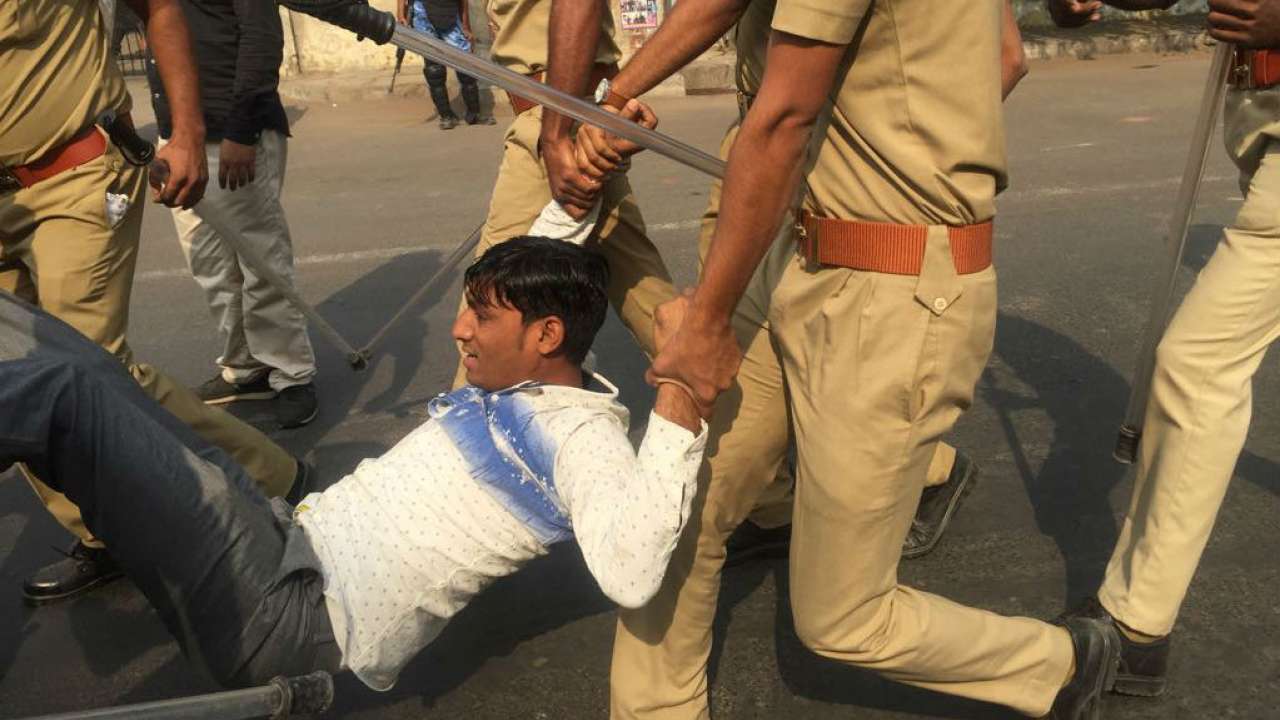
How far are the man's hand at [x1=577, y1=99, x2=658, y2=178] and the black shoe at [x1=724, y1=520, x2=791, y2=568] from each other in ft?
3.28

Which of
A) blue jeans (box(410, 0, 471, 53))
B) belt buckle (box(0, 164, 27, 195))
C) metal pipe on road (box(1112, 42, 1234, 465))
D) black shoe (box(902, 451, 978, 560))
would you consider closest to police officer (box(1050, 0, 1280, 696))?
metal pipe on road (box(1112, 42, 1234, 465))

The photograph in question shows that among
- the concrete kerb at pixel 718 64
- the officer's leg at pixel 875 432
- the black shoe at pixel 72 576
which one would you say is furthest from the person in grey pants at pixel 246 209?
the concrete kerb at pixel 718 64

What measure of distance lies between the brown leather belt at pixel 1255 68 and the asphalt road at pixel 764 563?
1169mm

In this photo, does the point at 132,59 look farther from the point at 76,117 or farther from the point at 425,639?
the point at 425,639

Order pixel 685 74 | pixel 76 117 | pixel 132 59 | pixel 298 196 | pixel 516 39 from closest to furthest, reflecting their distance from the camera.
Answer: pixel 76 117, pixel 516 39, pixel 298 196, pixel 685 74, pixel 132 59

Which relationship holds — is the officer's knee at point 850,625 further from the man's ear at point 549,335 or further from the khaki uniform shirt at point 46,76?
the khaki uniform shirt at point 46,76

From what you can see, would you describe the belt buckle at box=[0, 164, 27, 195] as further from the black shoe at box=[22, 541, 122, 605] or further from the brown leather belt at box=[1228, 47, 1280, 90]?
the brown leather belt at box=[1228, 47, 1280, 90]

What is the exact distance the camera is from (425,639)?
2.42 meters

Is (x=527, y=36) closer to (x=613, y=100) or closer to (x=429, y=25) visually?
(x=613, y=100)

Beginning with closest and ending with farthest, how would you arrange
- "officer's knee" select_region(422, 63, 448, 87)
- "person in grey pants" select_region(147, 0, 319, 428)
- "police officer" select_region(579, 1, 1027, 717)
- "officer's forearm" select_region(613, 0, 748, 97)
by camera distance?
"police officer" select_region(579, 1, 1027, 717) < "officer's forearm" select_region(613, 0, 748, 97) < "person in grey pants" select_region(147, 0, 319, 428) < "officer's knee" select_region(422, 63, 448, 87)

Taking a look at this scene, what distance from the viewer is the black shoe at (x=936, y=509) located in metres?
3.18

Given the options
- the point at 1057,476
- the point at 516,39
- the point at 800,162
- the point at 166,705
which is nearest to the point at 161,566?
the point at 166,705

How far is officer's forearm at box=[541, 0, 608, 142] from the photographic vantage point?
3008 millimetres

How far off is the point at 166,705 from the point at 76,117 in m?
1.80
